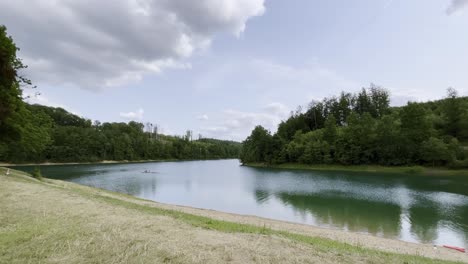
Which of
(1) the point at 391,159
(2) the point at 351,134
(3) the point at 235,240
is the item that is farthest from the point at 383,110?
(3) the point at 235,240

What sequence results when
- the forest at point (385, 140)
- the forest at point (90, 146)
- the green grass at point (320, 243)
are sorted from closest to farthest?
the green grass at point (320, 243) → the forest at point (385, 140) → the forest at point (90, 146)

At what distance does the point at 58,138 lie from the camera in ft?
299

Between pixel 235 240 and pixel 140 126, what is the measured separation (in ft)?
564

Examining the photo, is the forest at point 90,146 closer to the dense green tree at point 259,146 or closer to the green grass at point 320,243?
the green grass at point 320,243

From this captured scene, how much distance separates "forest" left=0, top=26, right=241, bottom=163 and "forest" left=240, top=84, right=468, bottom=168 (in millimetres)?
59146

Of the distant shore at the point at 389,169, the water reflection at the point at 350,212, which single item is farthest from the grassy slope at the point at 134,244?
the distant shore at the point at 389,169

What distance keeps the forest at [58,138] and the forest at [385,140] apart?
59.1 metres

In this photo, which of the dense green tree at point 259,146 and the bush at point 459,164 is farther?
the dense green tree at point 259,146

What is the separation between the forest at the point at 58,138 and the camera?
20938 millimetres

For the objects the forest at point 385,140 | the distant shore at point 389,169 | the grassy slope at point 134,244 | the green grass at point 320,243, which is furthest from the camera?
the forest at point 385,140

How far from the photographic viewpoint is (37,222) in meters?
7.79

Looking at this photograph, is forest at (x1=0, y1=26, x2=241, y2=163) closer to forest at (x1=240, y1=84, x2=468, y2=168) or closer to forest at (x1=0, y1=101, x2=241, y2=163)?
forest at (x1=0, y1=101, x2=241, y2=163)

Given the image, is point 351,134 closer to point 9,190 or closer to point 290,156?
point 290,156

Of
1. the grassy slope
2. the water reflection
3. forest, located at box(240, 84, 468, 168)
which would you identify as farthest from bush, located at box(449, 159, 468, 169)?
the grassy slope
